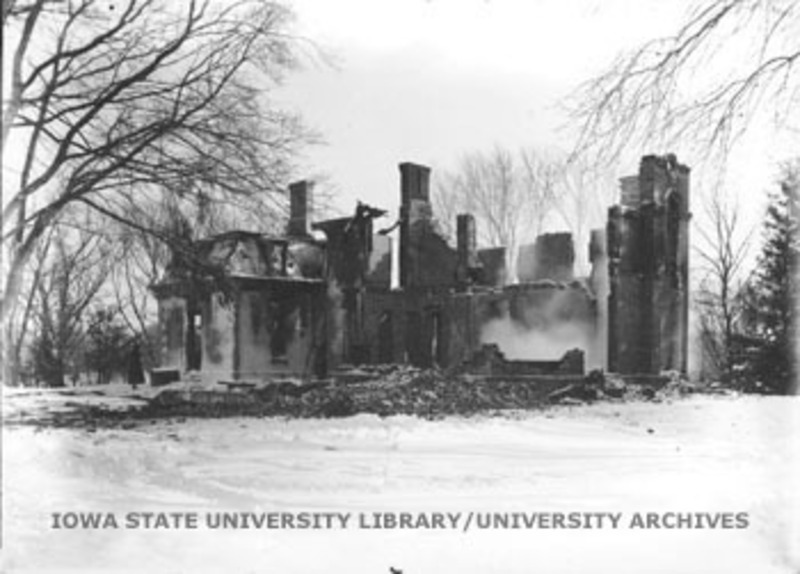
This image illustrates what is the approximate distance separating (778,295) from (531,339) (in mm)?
2917

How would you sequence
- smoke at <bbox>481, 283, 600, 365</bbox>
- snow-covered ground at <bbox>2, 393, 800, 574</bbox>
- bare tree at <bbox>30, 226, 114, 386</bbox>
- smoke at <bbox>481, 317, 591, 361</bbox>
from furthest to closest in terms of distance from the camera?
smoke at <bbox>481, 283, 600, 365</bbox>, smoke at <bbox>481, 317, 591, 361</bbox>, bare tree at <bbox>30, 226, 114, 386</bbox>, snow-covered ground at <bbox>2, 393, 800, 574</bbox>

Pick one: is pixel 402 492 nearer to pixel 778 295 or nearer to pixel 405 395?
pixel 405 395

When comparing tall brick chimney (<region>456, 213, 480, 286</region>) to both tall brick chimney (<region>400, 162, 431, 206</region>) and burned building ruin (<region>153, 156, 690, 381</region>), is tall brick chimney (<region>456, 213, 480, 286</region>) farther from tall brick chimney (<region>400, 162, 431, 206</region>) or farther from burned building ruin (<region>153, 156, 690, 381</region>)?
tall brick chimney (<region>400, 162, 431, 206</region>)

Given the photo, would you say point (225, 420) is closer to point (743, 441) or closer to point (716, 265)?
point (743, 441)

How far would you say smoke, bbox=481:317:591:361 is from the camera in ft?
25.5

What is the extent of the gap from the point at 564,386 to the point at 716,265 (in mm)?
1591

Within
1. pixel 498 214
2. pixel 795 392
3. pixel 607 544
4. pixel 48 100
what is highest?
pixel 48 100

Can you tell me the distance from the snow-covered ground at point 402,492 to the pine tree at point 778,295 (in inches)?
21.9

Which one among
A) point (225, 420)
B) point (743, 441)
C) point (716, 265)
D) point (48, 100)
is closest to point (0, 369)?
point (225, 420)

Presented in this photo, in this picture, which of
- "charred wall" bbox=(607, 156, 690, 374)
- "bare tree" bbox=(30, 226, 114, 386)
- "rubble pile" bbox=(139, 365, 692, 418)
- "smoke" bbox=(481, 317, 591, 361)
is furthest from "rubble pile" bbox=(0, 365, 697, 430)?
"smoke" bbox=(481, 317, 591, 361)

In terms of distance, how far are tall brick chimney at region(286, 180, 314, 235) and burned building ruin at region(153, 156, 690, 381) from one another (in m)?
0.01

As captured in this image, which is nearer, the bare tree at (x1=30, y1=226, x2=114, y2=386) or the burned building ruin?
the bare tree at (x1=30, y1=226, x2=114, y2=386)

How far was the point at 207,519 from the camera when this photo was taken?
4508mm

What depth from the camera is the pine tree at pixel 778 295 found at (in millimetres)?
5309
